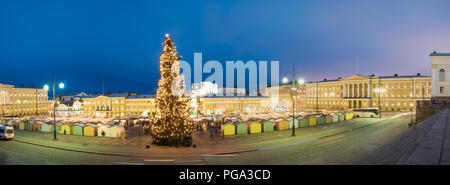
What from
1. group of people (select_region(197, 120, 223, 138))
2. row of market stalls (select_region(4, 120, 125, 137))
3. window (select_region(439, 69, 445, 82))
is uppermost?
window (select_region(439, 69, 445, 82))

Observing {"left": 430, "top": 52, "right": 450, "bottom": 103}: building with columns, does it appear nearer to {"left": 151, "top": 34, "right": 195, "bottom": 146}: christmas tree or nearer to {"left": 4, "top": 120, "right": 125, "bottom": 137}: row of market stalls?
{"left": 151, "top": 34, "right": 195, "bottom": 146}: christmas tree

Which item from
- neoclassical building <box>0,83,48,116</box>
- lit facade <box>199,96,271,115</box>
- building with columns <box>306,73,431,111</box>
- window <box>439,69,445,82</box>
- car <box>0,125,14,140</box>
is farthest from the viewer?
lit facade <box>199,96,271,115</box>

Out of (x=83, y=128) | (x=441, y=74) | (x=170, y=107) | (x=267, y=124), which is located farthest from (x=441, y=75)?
(x=83, y=128)

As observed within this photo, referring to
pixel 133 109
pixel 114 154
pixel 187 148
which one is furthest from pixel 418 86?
pixel 133 109

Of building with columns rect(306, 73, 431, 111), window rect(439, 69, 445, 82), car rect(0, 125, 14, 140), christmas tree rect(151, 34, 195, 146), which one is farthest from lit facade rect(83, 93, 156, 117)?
window rect(439, 69, 445, 82)

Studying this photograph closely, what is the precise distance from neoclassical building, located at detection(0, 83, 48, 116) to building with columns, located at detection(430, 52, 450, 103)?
381 ft

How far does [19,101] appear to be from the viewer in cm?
9181

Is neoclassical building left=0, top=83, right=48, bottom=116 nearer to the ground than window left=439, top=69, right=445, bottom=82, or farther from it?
nearer to the ground

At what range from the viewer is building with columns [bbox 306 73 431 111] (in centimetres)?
7281

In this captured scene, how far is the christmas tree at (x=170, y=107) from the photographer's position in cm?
1859

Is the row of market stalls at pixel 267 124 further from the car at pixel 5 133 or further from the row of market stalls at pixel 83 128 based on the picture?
the car at pixel 5 133

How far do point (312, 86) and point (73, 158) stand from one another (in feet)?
338

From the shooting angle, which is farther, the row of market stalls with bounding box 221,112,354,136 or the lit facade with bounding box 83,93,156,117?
the lit facade with bounding box 83,93,156,117

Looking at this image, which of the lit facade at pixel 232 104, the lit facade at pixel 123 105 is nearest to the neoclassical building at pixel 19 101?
the lit facade at pixel 123 105
